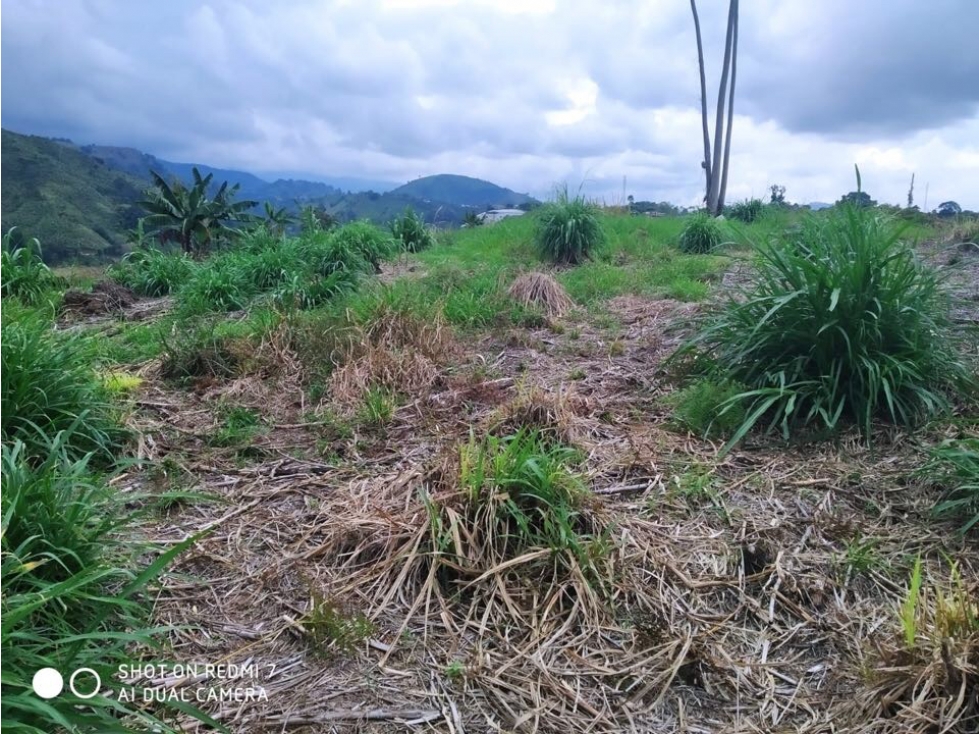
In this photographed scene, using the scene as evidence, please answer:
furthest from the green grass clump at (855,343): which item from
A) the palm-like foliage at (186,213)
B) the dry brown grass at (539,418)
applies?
the palm-like foliage at (186,213)

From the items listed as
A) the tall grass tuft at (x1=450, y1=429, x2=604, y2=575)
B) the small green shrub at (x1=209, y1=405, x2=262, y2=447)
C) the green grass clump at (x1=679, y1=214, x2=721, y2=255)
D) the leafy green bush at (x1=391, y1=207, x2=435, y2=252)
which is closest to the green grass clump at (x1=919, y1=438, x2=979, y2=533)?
the tall grass tuft at (x1=450, y1=429, x2=604, y2=575)

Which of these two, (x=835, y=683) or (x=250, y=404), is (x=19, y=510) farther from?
(x=835, y=683)

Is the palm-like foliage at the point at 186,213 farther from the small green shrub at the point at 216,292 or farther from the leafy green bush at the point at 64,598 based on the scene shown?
the leafy green bush at the point at 64,598

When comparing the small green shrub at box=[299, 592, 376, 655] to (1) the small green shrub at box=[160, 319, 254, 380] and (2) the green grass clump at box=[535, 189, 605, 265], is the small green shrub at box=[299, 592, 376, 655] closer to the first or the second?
(1) the small green shrub at box=[160, 319, 254, 380]

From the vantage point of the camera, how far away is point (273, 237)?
7.84 meters

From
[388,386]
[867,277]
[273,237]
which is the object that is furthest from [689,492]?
[273,237]

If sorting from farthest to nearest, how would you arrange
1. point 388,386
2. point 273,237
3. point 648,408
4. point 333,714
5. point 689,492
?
point 273,237, point 388,386, point 648,408, point 689,492, point 333,714

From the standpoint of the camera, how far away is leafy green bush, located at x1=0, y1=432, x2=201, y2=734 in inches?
53.6

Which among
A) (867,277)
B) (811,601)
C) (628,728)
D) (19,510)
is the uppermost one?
(867,277)

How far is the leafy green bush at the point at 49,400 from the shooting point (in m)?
2.62

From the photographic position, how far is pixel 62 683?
1.39 meters

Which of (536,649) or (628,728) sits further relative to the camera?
(536,649)

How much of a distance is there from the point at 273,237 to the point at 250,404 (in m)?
4.90

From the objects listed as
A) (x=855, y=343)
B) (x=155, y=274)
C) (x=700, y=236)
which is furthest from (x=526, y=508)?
(x=700, y=236)
